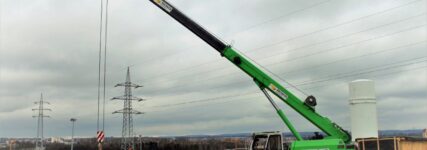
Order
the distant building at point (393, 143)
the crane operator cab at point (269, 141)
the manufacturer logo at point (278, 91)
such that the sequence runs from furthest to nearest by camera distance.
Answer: the manufacturer logo at point (278, 91) → the crane operator cab at point (269, 141) → the distant building at point (393, 143)

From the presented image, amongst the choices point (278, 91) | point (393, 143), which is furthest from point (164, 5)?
point (393, 143)

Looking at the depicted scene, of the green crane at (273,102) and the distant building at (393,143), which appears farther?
the green crane at (273,102)

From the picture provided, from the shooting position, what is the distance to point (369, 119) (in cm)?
2272

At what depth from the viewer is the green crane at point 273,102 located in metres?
21.1

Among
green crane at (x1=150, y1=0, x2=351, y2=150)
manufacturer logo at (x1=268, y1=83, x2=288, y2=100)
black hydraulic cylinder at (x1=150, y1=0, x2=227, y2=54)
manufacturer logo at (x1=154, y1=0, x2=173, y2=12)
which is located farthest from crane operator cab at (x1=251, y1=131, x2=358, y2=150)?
manufacturer logo at (x1=154, y1=0, x2=173, y2=12)

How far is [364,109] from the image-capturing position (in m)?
22.7

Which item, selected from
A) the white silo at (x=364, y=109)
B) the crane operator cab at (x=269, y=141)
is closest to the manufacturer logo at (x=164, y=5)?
the crane operator cab at (x=269, y=141)

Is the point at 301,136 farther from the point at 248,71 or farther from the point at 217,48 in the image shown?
the point at 217,48

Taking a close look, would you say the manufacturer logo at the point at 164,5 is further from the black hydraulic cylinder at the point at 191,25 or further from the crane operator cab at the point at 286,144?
the crane operator cab at the point at 286,144

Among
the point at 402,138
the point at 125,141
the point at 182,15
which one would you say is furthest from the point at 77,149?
the point at 402,138

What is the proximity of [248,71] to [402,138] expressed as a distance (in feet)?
30.6

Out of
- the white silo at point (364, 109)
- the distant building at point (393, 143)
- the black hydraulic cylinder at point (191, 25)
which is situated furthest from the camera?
the black hydraulic cylinder at point (191, 25)

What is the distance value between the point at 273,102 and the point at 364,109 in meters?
4.53

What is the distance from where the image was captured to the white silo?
2266cm
